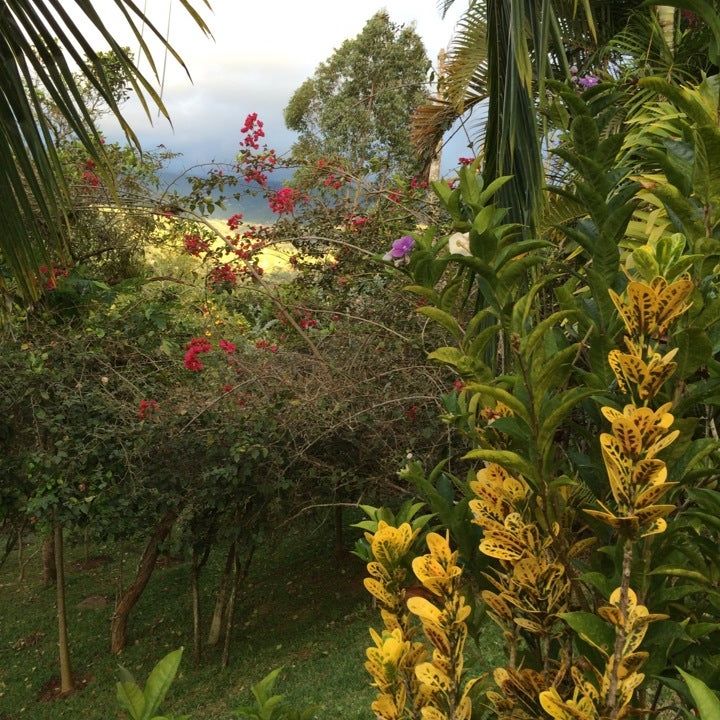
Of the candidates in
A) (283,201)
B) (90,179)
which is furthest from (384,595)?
(90,179)

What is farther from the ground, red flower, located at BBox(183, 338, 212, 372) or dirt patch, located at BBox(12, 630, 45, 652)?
red flower, located at BBox(183, 338, 212, 372)

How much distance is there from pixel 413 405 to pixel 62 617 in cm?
410

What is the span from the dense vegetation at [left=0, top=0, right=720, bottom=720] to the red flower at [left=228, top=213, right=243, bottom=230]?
0.01 meters

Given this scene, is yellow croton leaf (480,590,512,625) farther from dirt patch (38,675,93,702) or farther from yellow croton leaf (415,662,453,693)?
dirt patch (38,675,93,702)

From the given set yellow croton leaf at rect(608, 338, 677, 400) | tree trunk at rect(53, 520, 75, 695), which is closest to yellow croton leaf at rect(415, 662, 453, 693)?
yellow croton leaf at rect(608, 338, 677, 400)

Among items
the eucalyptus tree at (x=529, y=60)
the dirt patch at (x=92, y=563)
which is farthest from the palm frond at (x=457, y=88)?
the dirt patch at (x=92, y=563)

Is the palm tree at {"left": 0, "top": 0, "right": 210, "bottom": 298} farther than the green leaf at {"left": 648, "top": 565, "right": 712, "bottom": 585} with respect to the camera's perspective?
Yes

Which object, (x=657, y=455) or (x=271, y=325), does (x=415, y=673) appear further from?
(x=271, y=325)

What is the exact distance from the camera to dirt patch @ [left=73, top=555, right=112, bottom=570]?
10750 mm

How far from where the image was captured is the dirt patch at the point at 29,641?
26.9 ft

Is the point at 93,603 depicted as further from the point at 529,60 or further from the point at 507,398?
the point at 507,398

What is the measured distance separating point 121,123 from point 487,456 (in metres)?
1.54

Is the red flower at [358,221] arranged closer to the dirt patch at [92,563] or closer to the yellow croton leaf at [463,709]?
the yellow croton leaf at [463,709]

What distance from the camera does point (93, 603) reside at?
9320 millimetres
